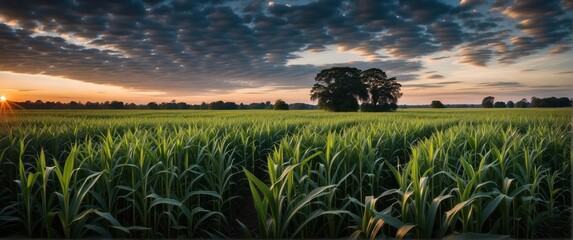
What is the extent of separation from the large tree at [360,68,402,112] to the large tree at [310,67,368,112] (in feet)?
32.8

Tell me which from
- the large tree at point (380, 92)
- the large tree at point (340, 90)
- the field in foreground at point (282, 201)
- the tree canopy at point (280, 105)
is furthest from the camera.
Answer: the large tree at point (380, 92)

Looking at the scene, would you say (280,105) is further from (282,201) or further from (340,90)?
(282,201)

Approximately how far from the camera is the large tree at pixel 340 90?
21.4 meters

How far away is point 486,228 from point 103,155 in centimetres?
355

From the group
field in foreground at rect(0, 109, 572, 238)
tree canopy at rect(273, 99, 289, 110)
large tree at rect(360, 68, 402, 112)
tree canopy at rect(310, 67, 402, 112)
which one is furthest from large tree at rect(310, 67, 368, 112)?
field in foreground at rect(0, 109, 572, 238)

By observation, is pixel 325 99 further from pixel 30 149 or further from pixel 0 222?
pixel 0 222

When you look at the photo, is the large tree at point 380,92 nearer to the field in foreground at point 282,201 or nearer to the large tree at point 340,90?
the large tree at point 340,90

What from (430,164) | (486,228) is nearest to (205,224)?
(430,164)

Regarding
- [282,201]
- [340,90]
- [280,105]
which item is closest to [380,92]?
[280,105]

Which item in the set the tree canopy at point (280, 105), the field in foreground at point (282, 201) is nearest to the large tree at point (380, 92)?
the tree canopy at point (280, 105)

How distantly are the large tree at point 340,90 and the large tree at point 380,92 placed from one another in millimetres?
10010

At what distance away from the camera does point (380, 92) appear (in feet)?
111

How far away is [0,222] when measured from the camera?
2.54 metres

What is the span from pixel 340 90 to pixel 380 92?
45.5 feet
